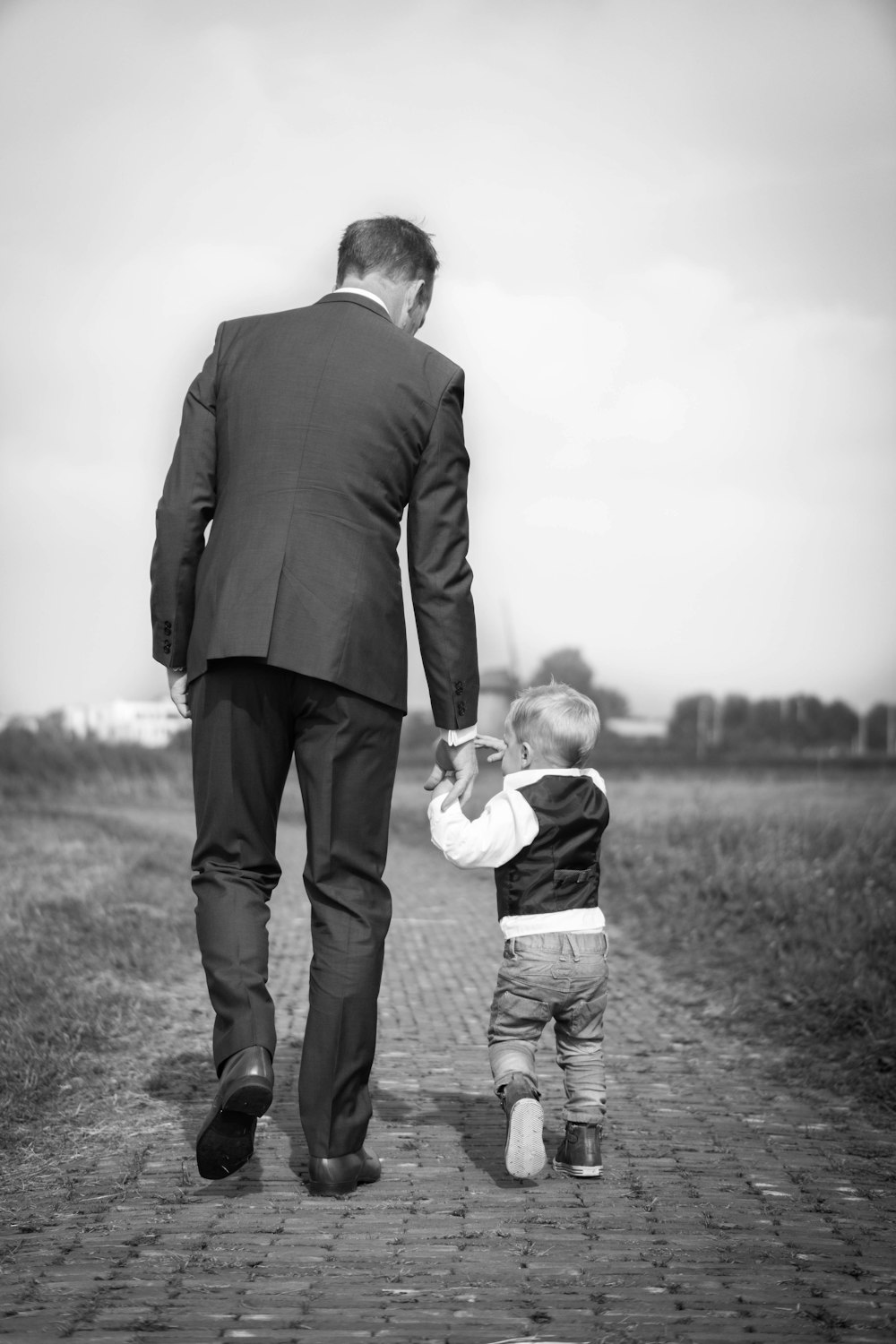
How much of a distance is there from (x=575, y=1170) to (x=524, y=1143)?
386mm

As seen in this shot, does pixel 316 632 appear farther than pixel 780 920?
No

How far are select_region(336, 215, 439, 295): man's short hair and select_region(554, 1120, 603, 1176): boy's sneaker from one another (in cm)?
240

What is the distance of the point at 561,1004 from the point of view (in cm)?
385

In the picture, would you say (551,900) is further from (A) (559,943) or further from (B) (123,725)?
(B) (123,725)

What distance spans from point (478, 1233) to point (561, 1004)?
80 cm

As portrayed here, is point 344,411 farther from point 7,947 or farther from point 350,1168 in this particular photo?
point 7,947

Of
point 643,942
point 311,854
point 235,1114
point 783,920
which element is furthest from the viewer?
point 643,942

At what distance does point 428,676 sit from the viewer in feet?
12.3

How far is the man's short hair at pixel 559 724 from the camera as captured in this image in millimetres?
3910

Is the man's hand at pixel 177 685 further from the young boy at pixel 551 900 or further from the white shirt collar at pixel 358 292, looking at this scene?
the white shirt collar at pixel 358 292

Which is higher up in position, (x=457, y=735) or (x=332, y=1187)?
(x=457, y=735)

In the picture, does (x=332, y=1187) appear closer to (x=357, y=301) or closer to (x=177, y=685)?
(x=177, y=685)

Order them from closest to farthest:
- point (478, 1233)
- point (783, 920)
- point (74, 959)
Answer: point (478, 1233)
point (74, 959)
point (783, 920)

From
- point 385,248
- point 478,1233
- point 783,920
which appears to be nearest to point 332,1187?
point 478,1233
